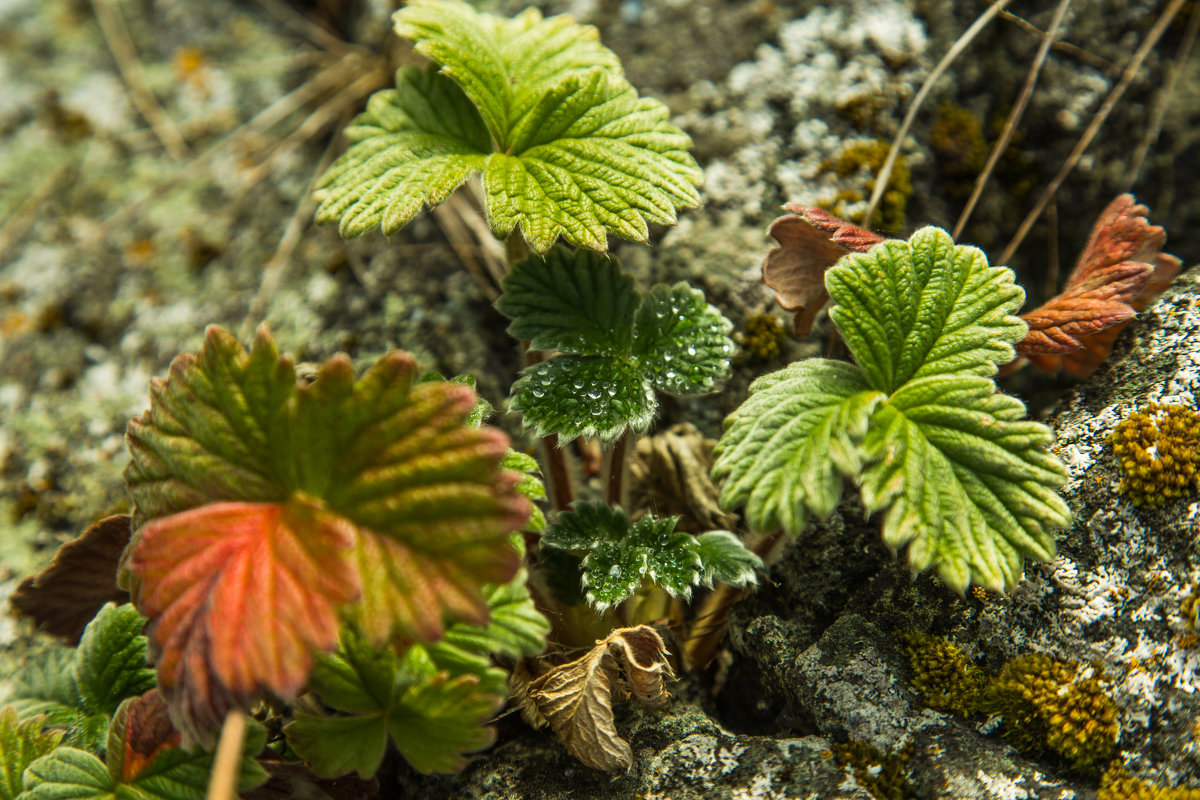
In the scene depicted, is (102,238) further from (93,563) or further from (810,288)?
(810,288)

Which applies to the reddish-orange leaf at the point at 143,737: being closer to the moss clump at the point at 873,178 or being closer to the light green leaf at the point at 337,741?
the light green leaf at the point at 337,741

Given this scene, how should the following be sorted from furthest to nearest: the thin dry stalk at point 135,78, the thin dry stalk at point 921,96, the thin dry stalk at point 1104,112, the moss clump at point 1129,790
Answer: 1. the thin dry stalk at point 135,78
2. the thin dry stalk at point 1104,112
3. the thin dry stalk at point 921,96
4. the moss clump at point 1129,790

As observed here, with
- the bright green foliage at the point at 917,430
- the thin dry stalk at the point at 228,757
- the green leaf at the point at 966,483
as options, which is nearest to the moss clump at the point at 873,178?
the bright green foliage at the point at 917,430

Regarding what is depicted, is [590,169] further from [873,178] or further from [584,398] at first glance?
[873,178]

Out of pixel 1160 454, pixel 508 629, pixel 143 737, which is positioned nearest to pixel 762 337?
pixel 1160 454

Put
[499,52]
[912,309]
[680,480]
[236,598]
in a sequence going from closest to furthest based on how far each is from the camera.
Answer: [236,598] < [912,309] < [499,52] < [680,480]

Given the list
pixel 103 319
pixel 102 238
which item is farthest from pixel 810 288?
pixel 102 238
